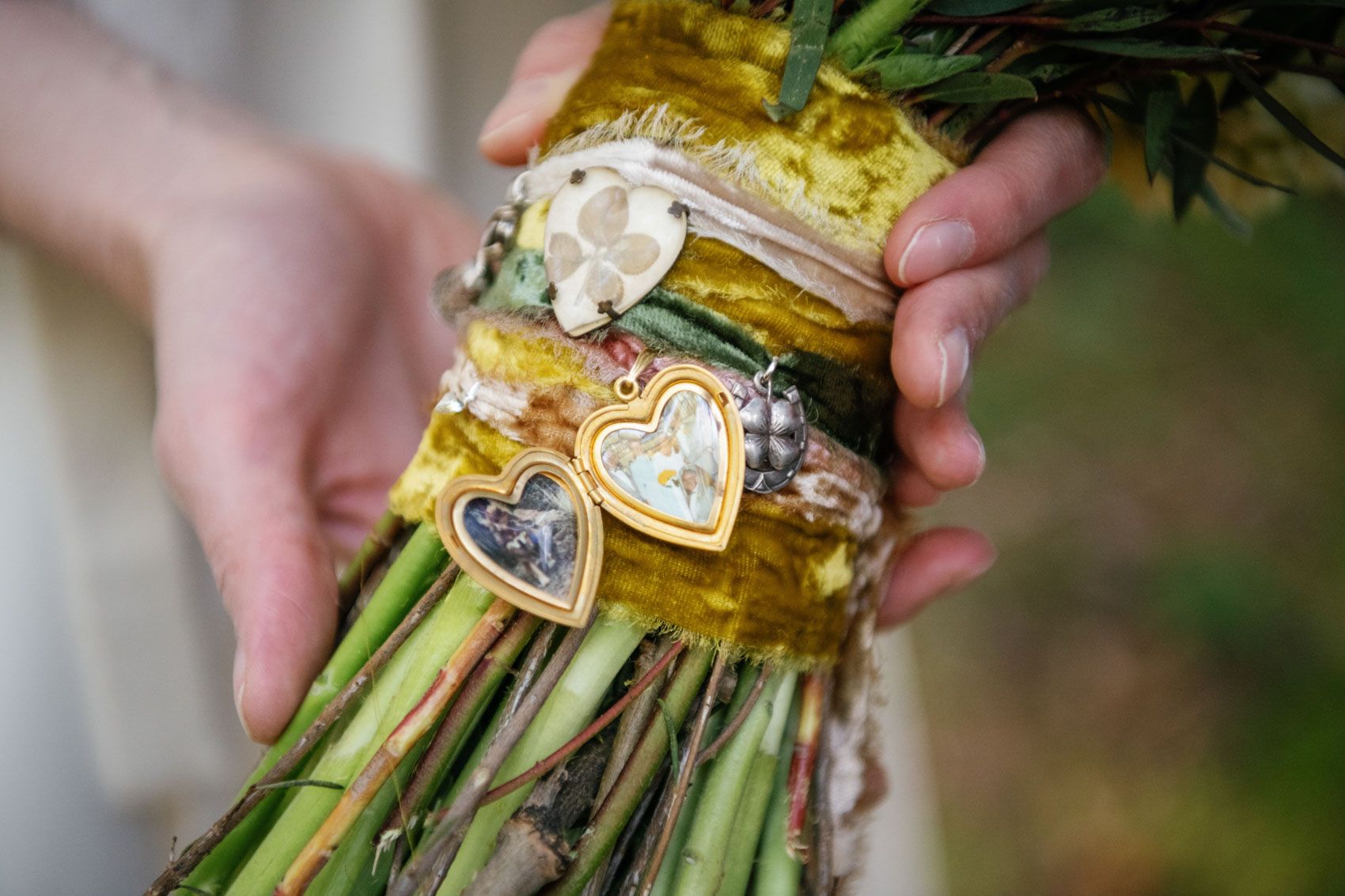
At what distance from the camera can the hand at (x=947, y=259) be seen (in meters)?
0.85

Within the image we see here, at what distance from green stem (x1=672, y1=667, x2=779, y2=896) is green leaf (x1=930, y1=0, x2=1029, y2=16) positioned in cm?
59

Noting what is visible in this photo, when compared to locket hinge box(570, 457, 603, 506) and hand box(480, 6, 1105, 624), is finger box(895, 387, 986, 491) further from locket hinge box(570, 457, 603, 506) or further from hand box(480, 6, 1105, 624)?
locket hinge box(570, 457, 603, 506)

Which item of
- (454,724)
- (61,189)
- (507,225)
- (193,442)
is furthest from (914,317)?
(61,189)

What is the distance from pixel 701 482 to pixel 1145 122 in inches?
21.9

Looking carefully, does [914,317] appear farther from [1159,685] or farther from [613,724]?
[1159,685]

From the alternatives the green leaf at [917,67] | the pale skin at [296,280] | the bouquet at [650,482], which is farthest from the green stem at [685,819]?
the green leaf at [917,67]

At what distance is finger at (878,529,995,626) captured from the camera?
Result: 1118 millimetres

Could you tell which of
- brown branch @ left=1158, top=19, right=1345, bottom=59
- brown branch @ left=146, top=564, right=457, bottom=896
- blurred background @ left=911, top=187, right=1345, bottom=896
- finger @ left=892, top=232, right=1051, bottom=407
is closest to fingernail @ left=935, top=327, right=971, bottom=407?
finger @ left=892, top=232, right=1051, bottom=407

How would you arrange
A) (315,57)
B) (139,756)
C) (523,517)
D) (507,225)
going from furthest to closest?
(315,57), (139,756), (507,225), (523,517)

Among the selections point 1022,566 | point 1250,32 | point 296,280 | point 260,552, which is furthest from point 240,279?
point 1022,566

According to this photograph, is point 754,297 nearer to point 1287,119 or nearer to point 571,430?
point 571,430

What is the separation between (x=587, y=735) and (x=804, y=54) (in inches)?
22.4

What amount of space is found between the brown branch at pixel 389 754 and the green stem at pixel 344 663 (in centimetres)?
9

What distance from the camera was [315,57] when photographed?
170 centimetres
